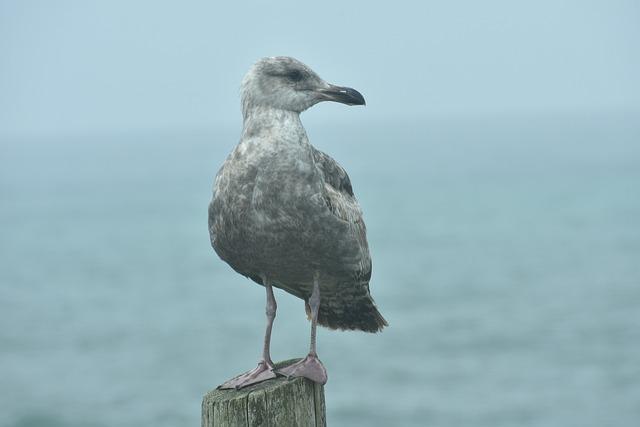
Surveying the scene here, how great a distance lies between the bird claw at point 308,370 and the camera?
8352 millimetres

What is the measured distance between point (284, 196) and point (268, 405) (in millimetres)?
1648

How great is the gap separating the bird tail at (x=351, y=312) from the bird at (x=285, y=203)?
1.63ft

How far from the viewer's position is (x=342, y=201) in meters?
9.07

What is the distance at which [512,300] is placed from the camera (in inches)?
3260

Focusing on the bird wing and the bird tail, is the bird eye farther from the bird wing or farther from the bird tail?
the bird tail

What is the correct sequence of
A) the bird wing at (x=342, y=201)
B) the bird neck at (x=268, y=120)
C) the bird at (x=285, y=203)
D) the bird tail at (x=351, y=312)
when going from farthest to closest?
the bird tail at (x=351, y=312) < the bird wing at (x=342, y=201) < the bird neck at (x=268, y=120) < the bird at (x=285, y=203)

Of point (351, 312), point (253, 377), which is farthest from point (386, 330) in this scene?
point (253, 377)

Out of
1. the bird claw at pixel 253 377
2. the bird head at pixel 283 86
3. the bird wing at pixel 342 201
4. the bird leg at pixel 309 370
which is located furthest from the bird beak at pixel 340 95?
the bird claw at pixel 253 377

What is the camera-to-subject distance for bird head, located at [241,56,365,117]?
29.0 feet

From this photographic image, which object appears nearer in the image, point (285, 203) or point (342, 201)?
point (285, 203)

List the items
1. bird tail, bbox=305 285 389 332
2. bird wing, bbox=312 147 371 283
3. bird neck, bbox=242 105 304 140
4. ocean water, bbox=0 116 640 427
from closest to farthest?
bird neck, bbox=242 105 304 140 < bird wing, bbox=312 147 371 283 < bird tail, bbox=305 285 389 332 < ocean water, bbox=0 116 640 427

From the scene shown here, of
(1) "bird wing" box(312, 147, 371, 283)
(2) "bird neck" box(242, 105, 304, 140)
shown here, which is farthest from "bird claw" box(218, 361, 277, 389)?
(2) "bird neck" box(242, 105, 304, 140)

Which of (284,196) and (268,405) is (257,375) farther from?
(284,196)

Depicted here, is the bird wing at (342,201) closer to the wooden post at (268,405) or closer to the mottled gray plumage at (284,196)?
the mottled gray plumage at (284,196)
